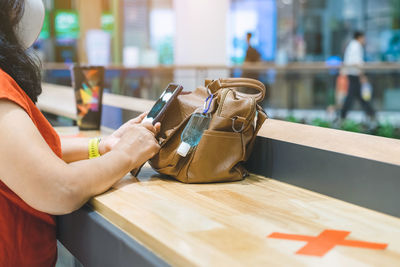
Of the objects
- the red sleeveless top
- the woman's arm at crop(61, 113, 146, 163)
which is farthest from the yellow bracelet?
the red sleeveless top

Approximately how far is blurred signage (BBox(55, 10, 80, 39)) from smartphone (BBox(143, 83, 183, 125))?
12.2 m

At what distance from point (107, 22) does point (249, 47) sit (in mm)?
5612

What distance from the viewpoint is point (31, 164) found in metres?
1.07

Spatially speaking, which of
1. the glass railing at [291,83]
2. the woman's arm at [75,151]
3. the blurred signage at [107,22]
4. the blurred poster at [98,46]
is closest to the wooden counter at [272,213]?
the woman's arm at [75,151]

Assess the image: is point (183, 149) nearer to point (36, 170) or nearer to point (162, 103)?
point (162, 103)

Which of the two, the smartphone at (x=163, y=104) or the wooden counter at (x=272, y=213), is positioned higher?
the smartphone at (x=163, y=104)

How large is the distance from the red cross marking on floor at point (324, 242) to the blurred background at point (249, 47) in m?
5.32

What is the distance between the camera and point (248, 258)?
83 cm

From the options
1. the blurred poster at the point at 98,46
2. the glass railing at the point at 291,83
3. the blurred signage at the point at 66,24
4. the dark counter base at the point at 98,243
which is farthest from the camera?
the blurred signage at the point at 66,24

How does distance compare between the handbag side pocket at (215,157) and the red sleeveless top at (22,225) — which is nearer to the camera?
the red sleeveless top at (22,225)

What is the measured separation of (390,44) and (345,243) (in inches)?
421

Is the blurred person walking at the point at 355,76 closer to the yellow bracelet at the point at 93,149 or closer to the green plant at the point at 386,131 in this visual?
the green plant at the point at 386,131

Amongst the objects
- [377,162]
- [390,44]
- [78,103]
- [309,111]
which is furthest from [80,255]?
[390,44]

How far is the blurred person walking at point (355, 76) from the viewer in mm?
7703
